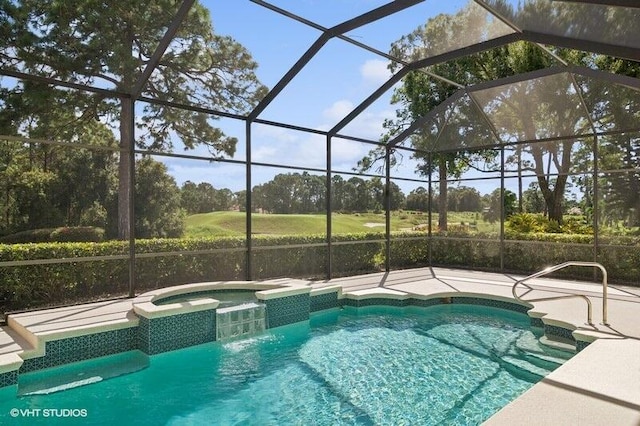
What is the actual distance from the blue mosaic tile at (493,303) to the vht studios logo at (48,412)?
6.25m

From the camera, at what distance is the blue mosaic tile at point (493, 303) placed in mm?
7308

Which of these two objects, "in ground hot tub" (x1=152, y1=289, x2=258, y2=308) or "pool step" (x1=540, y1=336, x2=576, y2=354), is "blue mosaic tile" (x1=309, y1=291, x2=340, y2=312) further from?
"pool step" (x1=540, y1=336, x2=576, y2=354)

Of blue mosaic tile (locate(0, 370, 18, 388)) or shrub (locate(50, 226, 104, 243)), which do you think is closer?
blue mosaic tile (locate(0, 370, 18, 388))

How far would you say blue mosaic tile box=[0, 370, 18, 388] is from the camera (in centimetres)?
412

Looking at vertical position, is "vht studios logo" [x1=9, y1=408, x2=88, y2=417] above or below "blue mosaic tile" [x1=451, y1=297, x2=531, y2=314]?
below

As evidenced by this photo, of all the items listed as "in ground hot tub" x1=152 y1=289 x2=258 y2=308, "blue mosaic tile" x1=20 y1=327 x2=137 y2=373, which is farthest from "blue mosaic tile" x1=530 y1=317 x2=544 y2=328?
"blue mosaic tile" x1=20 y1=327 x2=137 y2=373

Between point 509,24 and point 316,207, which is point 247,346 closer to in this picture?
point 509,24

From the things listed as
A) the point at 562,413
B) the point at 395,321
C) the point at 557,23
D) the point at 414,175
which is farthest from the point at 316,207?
the point at 562,413

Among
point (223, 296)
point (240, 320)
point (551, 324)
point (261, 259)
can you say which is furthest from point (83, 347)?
point (551, 324)

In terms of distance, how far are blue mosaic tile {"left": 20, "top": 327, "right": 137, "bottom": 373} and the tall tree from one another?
14.2 feet

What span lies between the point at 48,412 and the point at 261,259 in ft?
20.8

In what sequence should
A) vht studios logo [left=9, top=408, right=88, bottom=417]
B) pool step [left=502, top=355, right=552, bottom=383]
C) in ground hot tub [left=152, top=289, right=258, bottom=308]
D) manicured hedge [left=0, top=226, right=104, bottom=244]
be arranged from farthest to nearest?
manicured hedge [left=0, top=226, right=104, bottom=244]
in ground hot tub [left=152, top=289, right=258, bottom=308]
pool step [left=502, top=355, right=552, bottom=383]
vht studios logo [left=9, top=408, right=88, bottom=417]

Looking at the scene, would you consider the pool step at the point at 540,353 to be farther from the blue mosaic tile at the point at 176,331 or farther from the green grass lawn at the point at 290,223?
the green grass lawn at the point at 290,223

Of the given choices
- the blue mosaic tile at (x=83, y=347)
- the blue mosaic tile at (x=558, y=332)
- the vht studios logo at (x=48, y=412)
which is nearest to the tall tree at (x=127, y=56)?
the blue mosaic tile at (x=83, y=347)
